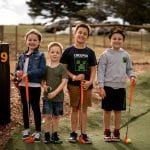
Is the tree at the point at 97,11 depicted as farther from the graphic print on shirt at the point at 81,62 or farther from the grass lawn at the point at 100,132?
the graphic print on shirt at the point at 81,62

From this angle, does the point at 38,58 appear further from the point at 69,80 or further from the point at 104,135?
the point at 104,135

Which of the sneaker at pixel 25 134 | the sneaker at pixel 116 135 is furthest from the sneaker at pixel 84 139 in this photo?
the sneaker at pixel 25 134

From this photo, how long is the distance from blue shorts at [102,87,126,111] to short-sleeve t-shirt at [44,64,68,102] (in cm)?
64

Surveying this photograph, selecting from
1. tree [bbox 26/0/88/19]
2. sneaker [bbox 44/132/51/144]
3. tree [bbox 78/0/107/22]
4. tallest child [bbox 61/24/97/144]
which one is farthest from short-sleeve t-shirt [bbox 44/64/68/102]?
tree [bbox 26/0/88/19]

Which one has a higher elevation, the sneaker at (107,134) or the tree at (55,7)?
the tree at (55,7)

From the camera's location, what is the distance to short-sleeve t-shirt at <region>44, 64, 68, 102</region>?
5.64m

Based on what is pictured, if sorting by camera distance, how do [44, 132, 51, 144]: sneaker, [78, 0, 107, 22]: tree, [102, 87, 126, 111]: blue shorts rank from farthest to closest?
[78, 0, 107, 22]: tree
[102, 87, 126, 111]: blue shorts
[44, 132, 51, 144]: sneaker

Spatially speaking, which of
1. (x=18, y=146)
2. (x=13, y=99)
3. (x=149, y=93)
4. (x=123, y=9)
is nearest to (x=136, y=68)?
(x=149, y=93)

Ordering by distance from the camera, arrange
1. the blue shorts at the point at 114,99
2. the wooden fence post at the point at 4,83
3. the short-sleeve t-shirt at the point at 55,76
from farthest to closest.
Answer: the wooden fence post at the point at 4,83, the blue shorts at the point at 114,99, the short-sleeve t-shirt at the point at 55,76

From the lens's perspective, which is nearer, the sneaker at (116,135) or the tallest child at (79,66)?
the tallest child at (79,66)

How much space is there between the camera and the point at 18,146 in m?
5.59

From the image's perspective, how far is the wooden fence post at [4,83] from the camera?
→ 20.6 feet

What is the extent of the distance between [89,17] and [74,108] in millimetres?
30178

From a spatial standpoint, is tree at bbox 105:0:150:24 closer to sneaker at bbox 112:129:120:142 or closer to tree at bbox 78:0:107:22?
tree at bbox 78:0:107:22
